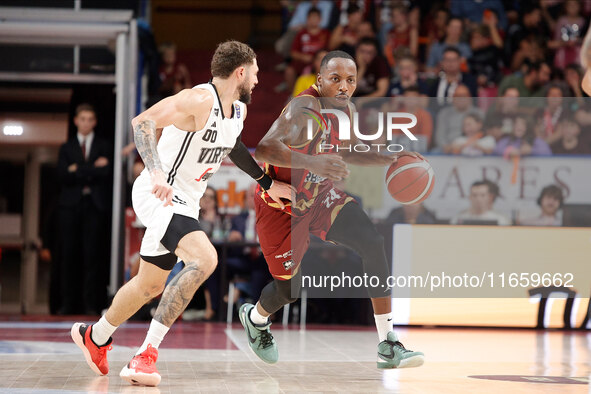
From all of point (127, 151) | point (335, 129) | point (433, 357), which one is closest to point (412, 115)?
point (335, 129)

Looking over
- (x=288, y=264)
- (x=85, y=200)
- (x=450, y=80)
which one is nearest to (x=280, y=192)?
(x=288, y=264)

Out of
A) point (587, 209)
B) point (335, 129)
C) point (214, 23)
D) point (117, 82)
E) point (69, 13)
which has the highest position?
point (214, 23)

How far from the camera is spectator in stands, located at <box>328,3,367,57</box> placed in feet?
36.9

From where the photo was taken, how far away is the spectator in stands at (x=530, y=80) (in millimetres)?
10727

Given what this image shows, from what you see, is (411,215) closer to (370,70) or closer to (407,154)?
(407,154)

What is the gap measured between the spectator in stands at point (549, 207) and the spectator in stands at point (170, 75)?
593cm

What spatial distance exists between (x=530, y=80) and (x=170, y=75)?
186 inches

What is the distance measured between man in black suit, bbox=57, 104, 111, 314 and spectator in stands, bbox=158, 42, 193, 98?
5.66 ft

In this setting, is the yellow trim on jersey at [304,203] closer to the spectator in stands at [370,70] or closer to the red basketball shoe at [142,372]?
the red basketball shoe at [142,372]

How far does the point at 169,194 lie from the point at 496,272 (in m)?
2.52

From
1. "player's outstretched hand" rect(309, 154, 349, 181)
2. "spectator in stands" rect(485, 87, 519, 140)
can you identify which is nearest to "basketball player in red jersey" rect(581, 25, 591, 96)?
"player's outstretched hand" rect(309, 154, 349, 181)

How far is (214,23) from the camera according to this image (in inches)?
601

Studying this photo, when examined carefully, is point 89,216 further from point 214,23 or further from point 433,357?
point 214,23

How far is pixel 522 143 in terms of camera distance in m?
6.62
